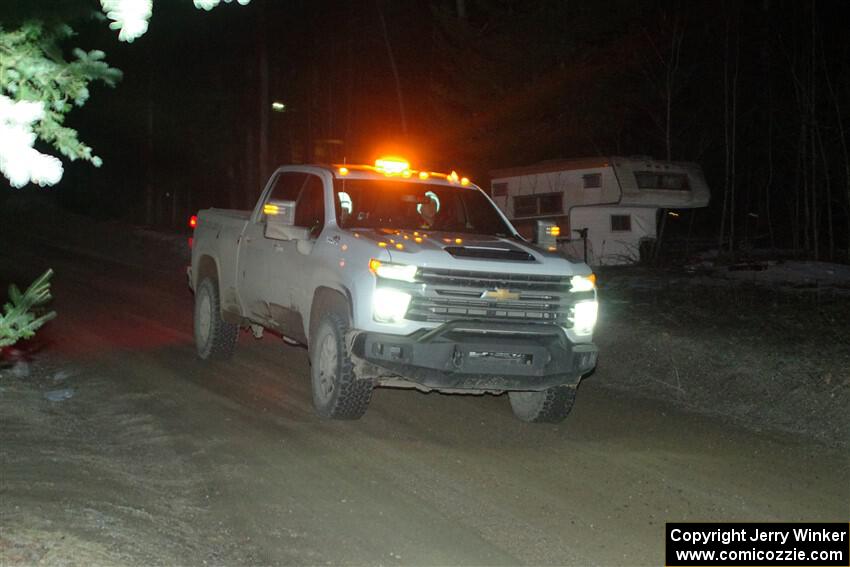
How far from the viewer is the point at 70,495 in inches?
253

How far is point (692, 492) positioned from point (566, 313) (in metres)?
2.11

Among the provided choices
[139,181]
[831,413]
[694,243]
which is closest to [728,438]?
[831,413]

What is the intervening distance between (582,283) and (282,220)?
2795 millimetres

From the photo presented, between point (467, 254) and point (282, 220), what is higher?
point (282, 220)

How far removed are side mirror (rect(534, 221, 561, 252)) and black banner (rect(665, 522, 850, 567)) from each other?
12.5ft

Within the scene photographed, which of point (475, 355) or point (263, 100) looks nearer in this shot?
point (475, 355)

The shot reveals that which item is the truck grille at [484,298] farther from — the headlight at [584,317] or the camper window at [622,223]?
the camper window at [622,223]

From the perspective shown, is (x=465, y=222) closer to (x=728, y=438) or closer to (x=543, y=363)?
(x=543, y=363)

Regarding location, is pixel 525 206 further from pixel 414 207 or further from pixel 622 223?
pixel 414 207

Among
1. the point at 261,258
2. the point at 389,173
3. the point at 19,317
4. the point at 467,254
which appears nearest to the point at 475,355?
the point at 467,254

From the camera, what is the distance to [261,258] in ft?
34.3

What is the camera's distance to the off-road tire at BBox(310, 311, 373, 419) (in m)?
8.43

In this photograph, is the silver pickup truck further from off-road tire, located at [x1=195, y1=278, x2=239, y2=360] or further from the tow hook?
off-road tire, located at [x1=195, y1=278, x2=239, y2=360]

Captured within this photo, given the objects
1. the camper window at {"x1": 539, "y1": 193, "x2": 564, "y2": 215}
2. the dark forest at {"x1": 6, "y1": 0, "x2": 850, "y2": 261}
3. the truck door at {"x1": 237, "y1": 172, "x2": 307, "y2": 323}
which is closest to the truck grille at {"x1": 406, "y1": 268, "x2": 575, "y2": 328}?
the truck door at {"x1": 237, "y1": 172, "x2": 307, "y2": 323}
